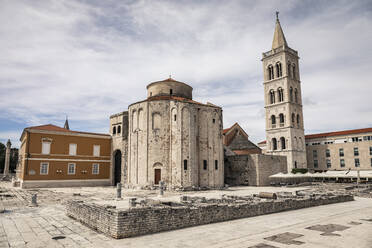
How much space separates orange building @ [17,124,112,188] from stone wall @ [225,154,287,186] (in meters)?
18.3

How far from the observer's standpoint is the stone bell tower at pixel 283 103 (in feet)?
176

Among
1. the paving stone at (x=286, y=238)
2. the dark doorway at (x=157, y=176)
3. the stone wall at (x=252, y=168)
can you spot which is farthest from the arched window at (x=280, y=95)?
the paving stone at (x=286, y=238)

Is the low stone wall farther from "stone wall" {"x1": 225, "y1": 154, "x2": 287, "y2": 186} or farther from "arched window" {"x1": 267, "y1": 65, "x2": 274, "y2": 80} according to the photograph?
"arched window" {"x1": 267, "y1": 65, "x2": 274, "y2": 80}

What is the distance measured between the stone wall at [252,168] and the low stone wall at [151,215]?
77.1 feet

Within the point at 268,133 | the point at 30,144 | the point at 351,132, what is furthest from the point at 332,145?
the point at 30,144

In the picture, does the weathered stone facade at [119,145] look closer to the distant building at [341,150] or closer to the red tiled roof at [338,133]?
the distant building at [341,150]

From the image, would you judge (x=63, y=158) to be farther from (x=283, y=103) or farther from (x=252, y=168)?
(x=283, y=103)

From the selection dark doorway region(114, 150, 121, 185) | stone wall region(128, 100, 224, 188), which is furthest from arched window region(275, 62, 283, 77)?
dark doorway region(114, 150, 121, 185)

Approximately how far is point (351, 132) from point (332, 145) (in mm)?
4826

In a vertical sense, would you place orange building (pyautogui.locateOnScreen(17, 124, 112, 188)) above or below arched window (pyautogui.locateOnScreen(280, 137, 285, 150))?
below

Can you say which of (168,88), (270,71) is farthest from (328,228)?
(270,71)

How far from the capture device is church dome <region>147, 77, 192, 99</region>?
35.7m

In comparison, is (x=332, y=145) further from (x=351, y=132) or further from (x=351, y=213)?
(x=351, y=213)

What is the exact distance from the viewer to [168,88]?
35.7 metres
